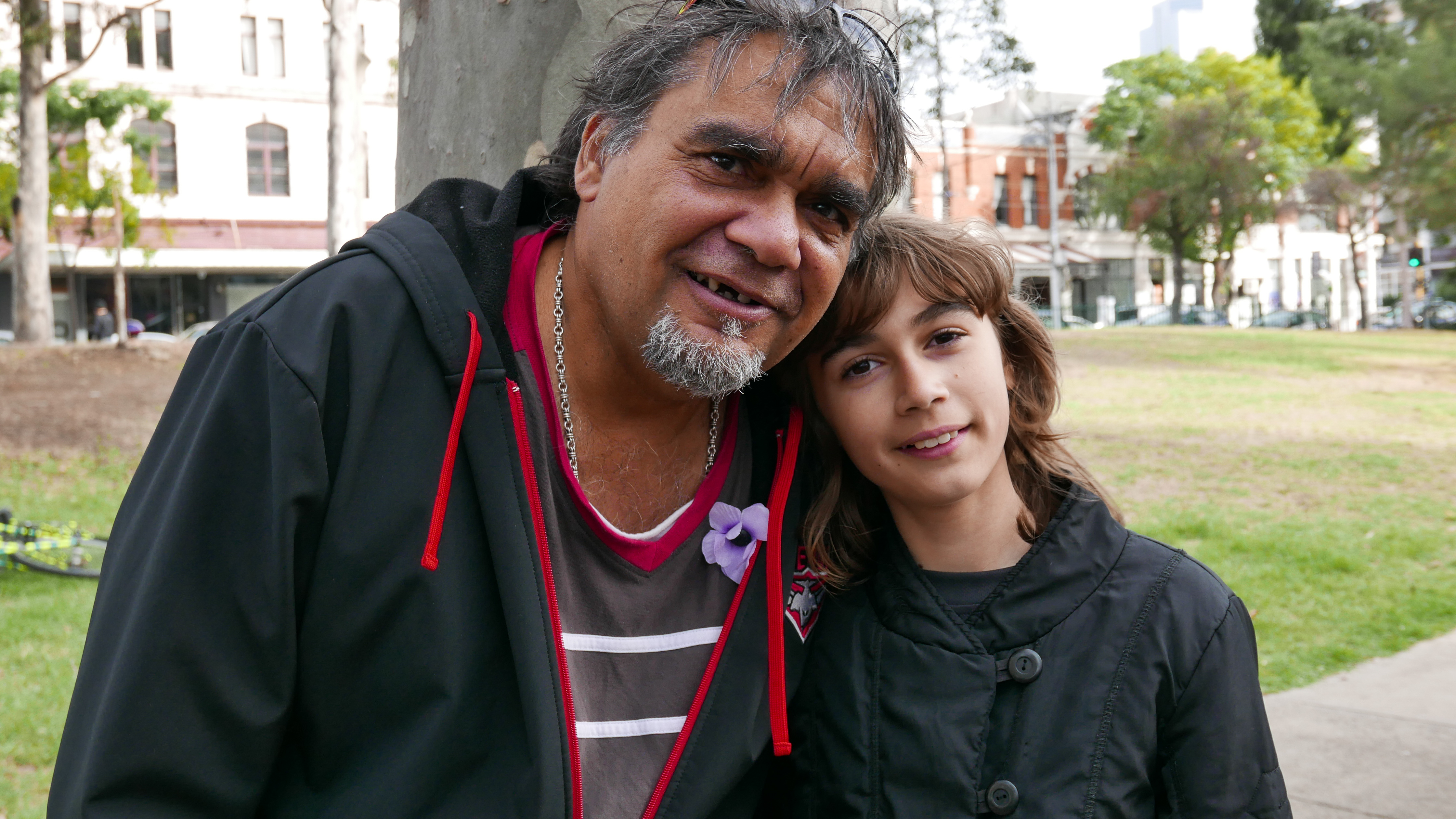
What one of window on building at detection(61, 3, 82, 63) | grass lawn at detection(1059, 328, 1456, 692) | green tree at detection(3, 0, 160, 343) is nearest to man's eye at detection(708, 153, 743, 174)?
grass lawn at detection(1059, 328, 1456, 692)

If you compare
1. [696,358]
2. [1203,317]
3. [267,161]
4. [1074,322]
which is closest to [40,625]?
[696,358]

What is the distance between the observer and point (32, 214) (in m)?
17.7

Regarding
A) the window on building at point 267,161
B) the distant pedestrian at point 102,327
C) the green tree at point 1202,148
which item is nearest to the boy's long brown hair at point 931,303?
the distant pedestrian at point 102,327

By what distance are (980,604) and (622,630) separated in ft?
2.14

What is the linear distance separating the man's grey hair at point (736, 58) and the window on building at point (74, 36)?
3078 cm

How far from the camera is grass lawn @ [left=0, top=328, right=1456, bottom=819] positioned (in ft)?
18.2

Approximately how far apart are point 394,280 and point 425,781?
740mm

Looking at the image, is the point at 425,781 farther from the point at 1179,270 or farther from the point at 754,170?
the point at 1179,270

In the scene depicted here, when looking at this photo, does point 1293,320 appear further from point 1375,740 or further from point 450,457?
point 450,457

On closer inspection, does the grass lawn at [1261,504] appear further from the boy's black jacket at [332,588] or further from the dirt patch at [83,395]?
the boy's black jacket at [332,588]

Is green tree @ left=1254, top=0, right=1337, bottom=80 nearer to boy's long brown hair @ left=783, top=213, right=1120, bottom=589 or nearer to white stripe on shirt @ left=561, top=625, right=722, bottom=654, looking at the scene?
boy's long brown hair @ left=783, top=213, right=1120, bottom=589

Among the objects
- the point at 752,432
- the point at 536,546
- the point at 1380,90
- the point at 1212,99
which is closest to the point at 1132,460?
the point at 1380,90

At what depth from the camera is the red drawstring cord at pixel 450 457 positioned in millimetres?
1638

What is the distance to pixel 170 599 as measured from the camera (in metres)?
1.48
